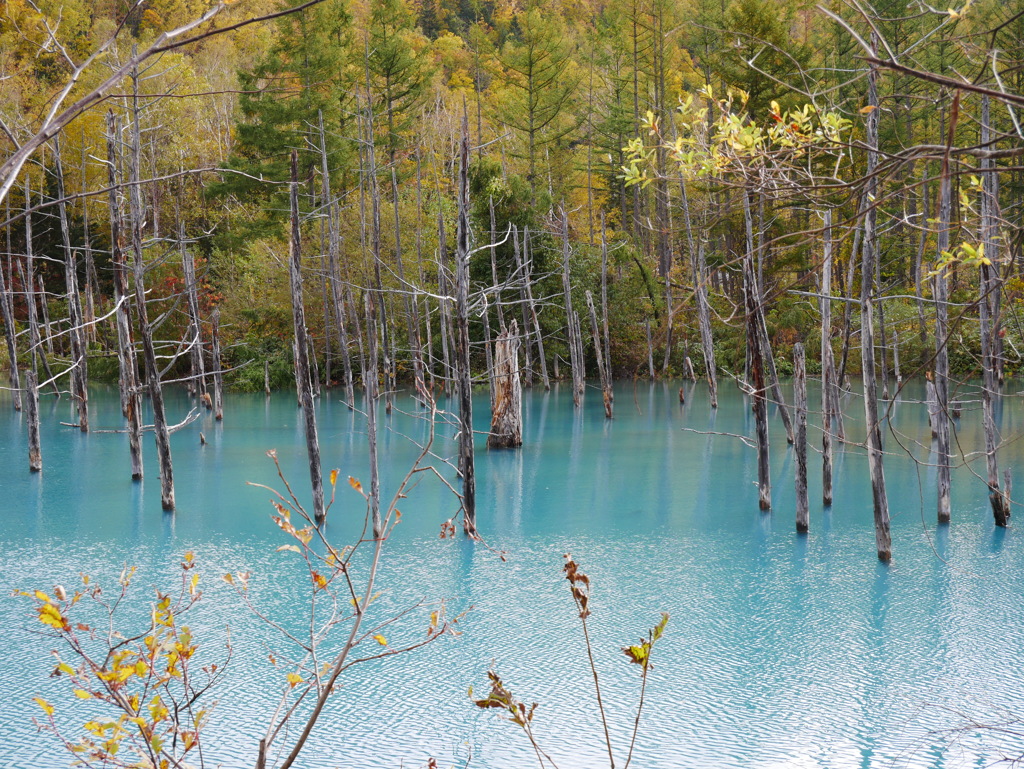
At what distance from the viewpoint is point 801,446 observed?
359 inches

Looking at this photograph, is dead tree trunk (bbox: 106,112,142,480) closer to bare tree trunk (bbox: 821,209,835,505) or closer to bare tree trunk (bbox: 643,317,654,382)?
bare tree trunk (bbox: 821,209,835,505)

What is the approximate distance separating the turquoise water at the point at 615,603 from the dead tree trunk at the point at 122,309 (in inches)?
32.0

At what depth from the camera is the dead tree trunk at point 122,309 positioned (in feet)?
31.5

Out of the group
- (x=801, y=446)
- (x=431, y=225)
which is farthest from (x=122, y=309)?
(x=431, y=225)

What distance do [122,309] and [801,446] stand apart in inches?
328

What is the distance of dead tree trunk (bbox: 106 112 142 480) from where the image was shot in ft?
31.5

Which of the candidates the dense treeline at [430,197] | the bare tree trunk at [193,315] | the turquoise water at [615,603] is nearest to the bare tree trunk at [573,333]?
the dense treeline at [430,197]

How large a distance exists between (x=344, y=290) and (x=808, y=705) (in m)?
21.3

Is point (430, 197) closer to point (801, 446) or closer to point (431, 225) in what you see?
point (431, 225)

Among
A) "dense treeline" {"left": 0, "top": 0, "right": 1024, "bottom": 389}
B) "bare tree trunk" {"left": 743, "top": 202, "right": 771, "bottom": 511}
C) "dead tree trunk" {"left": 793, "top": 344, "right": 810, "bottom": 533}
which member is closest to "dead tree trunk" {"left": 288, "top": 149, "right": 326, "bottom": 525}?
"bare tree trunk" {"left": 743, "top": 202, "right": 771, "bottom": 511}

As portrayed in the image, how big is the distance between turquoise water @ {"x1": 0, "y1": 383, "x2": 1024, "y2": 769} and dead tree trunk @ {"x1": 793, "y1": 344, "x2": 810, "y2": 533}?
26 centimetres

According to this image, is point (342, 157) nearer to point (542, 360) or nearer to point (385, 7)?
point (385, 7)

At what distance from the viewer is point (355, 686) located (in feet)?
20.0

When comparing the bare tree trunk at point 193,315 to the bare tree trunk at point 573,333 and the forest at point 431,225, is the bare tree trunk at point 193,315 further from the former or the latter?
the bare tree trunk at point 573,333
